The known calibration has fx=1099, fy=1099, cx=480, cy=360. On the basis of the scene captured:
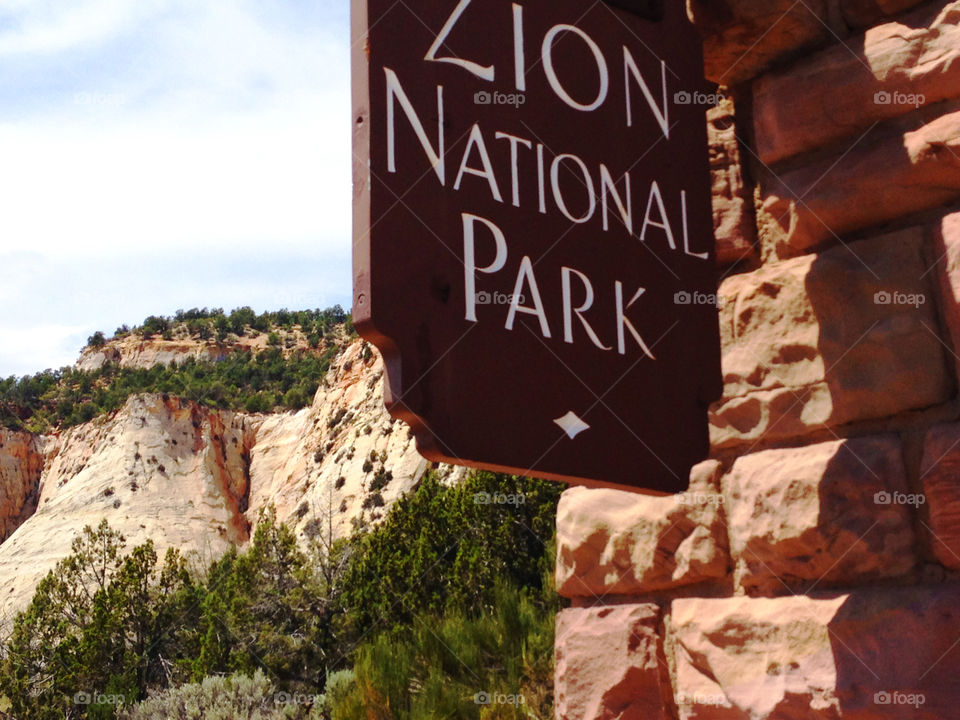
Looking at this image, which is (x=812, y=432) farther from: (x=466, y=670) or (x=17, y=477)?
(x=17, y=477)

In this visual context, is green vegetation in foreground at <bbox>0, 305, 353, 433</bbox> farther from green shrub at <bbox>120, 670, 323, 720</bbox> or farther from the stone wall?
the stone wall

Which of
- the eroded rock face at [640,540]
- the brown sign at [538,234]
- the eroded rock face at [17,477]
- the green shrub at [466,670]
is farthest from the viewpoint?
the eroded rock face at [17,477]

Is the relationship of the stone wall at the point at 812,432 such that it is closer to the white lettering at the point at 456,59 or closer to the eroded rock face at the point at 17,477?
the white lettering at the point at 456,59

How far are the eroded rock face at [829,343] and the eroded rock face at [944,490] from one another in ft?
0.30

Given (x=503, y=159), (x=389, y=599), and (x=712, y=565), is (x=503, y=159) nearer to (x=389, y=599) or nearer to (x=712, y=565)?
(x=712, y=565)

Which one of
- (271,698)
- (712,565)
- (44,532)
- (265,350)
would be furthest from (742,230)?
(265,350)

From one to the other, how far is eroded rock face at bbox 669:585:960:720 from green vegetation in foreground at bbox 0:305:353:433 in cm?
3545

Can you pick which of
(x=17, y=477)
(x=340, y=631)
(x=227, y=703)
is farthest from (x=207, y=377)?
(x=227, y=703)

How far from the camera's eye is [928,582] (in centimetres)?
190

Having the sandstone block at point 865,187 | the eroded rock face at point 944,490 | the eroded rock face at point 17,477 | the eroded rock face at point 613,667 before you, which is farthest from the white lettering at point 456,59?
the eroded rock face at point 17,477

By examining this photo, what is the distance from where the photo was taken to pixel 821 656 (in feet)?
6.40

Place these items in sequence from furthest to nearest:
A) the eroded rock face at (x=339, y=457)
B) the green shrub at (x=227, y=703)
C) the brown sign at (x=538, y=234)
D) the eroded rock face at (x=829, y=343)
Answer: the eroded rock face at (x=339, y=457)
the green shrub at (x=227, y=703)
the eroded rock face at (x=829, y=343)
the brown sign at (x=538, y=234)

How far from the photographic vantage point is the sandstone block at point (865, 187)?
205 centimetres

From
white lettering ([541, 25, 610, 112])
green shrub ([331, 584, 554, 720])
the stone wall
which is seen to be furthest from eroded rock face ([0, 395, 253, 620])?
white lettering ([541, 25, 610, 112])
